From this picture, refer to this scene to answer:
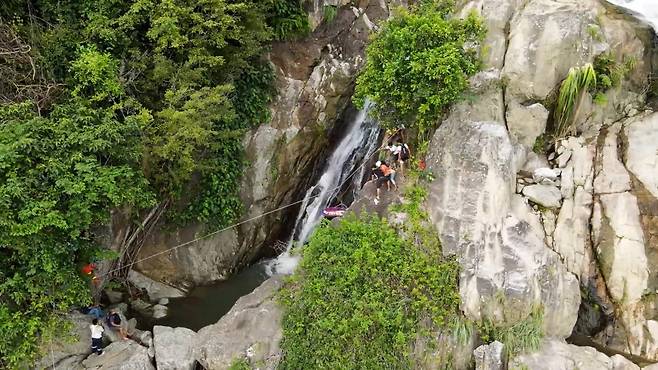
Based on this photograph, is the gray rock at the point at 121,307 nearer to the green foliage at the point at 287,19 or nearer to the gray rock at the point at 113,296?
the gray rock at the point at 113,296

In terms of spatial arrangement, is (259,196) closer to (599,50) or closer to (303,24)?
(303,24)

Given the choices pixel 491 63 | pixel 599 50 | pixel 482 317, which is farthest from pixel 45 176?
pixel 599 50

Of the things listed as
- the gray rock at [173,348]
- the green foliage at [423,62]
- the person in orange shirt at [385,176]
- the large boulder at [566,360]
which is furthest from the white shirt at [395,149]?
the gray rock at [173,348]

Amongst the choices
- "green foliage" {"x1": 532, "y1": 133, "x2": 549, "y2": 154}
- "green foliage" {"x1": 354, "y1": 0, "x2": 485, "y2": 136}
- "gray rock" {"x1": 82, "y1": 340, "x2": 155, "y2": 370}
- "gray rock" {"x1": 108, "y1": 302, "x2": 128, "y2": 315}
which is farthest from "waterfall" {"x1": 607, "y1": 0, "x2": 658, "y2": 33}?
"gray rock" {"x1": 108, "y1": 302, "x2": 128, "y2": 315}

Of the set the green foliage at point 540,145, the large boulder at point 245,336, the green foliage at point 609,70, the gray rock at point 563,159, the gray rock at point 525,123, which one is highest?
the green foliage at point 609,70

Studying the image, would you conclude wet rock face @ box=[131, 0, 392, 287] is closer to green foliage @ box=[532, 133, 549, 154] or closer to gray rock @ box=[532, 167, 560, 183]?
green foliage @ box=[532, 133, 549, 154]

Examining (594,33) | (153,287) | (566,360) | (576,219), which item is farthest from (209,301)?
(594,33)

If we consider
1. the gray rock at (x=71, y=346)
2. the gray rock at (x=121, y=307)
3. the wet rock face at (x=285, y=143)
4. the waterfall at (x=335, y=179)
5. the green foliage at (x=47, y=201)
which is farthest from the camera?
the waterfall at (x=335, y=179)
